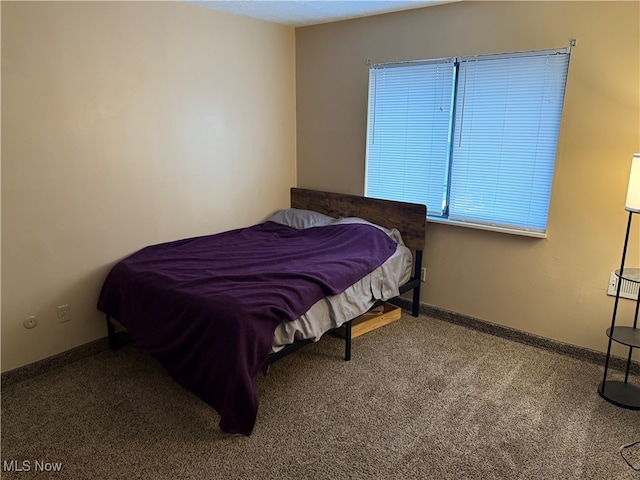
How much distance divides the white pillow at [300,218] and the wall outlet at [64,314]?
174 centimetres

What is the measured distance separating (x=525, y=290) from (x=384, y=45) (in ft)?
6.84

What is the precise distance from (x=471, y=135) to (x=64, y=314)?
9.61 ft

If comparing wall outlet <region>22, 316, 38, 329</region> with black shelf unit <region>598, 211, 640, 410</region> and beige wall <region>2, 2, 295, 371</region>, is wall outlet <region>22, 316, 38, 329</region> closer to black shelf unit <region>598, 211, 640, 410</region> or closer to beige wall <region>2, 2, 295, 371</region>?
beige wall <region>2, 2, 295, 371</region>

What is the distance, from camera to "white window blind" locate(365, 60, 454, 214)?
3213 mm

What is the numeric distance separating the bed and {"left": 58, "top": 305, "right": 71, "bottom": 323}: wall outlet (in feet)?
0.61

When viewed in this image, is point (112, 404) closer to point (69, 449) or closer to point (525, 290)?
point (69, 449)

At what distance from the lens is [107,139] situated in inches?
108

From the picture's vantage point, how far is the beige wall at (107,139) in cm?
241

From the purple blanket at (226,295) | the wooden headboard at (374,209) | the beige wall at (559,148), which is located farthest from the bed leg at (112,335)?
the beige wall at (559,148)

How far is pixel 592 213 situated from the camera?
2.68 m

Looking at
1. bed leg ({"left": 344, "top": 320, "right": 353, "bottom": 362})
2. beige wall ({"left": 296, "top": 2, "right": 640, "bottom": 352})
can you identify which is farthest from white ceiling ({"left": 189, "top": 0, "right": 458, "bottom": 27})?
bed leg ({"left": 344, "top": 320, "right": 353, "bottom": 362})

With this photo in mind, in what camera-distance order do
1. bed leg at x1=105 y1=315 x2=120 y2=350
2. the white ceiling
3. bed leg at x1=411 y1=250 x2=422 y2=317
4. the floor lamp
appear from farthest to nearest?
bed leg at x1=411 y1=250 x2=422 y2=317
the white ceiling
bed leg at x1=105 y1=315 x2=120 y2=350
the floor lamp

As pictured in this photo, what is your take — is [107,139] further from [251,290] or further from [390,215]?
[390,215]

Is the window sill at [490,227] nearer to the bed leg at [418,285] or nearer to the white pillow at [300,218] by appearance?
the bed leg at [418,285]
